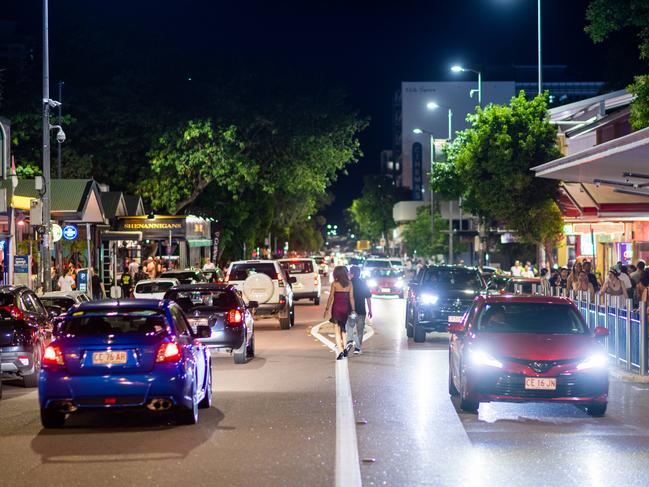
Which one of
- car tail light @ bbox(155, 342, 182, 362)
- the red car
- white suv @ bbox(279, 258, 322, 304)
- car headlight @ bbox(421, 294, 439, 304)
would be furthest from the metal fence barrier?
white suv @ bbox(279, 258, 322, 304)

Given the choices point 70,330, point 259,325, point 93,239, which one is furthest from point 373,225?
point 70,330

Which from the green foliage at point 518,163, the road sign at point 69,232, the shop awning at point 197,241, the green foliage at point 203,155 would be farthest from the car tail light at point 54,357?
the shop awning at point 197,241

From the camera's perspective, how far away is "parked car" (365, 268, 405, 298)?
47.4 metres

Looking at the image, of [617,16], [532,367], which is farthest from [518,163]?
[532,367]

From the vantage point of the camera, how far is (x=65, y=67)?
54750 mm

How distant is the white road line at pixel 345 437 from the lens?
30.3 ft

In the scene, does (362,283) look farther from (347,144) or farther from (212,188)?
(212,188)

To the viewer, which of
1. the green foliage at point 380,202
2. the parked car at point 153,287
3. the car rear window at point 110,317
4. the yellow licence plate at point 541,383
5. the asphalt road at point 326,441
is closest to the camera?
the asphalt road at point 326,441

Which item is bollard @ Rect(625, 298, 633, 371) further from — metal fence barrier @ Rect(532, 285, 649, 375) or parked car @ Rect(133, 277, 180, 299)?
parked car @ Rect(133, 277, 180, 299)

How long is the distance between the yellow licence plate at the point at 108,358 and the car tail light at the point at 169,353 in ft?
1.24

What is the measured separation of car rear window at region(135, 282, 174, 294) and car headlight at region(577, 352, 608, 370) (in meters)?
18.2

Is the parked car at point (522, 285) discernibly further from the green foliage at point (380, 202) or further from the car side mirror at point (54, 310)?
the green foliage at point (380, 202)

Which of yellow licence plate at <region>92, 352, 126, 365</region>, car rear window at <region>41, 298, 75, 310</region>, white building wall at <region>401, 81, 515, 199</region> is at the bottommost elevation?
yellow licence plate at <region>92, 352, 126, 365</region>

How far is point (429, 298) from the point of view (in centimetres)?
2380
